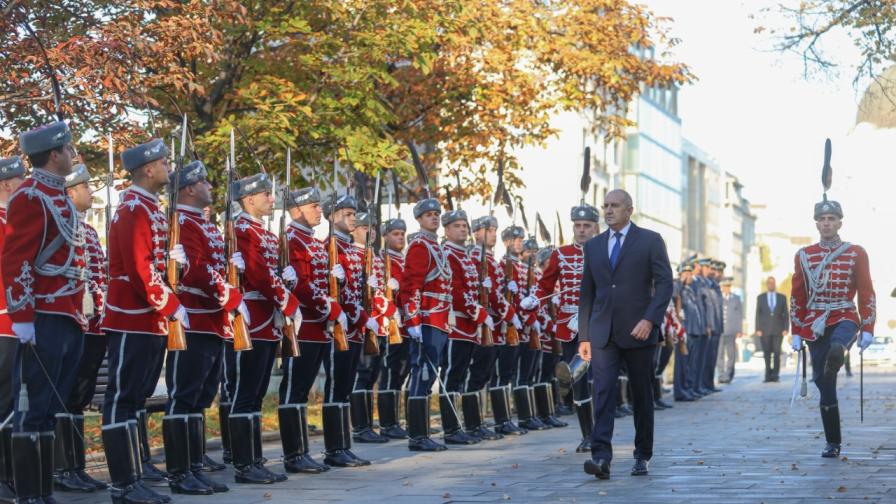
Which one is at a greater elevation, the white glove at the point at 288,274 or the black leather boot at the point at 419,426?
the white glove at the point at 288,274

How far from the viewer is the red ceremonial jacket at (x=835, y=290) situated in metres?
13.3

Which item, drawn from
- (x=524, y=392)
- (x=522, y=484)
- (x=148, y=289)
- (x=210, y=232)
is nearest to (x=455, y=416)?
(x=524, y=392)

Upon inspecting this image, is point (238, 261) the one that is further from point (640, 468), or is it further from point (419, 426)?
point (419, 426)

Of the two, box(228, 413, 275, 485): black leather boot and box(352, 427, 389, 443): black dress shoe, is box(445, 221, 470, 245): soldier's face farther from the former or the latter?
box(228, 413, 275, 485): black leather boot

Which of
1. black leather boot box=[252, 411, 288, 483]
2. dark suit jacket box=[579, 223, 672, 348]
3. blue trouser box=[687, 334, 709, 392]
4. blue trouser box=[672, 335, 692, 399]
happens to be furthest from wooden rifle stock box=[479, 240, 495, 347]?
blue trouser box=[687, 334, 709, 392]

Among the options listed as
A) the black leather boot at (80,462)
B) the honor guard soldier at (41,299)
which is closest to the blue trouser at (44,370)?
the honor guard soldier at (41,299)

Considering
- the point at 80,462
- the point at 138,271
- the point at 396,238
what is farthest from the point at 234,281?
the point at 396,238

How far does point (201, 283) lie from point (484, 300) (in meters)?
5.57

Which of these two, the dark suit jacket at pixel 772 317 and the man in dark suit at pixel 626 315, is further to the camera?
the dark suit jacket at pixel 772 317

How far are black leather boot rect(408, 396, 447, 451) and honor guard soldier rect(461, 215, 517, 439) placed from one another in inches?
47.8

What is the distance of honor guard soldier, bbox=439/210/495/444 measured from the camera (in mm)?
14898

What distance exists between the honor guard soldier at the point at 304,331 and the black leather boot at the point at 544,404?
5.85 m

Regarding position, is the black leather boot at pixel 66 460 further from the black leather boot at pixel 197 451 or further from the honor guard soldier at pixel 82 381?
the black leather boot at pixel 197 451

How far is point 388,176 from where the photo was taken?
858 inches
